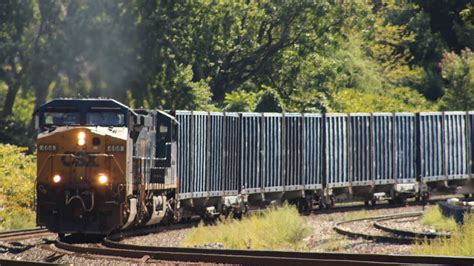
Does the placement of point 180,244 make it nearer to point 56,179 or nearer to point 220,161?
point 56,179

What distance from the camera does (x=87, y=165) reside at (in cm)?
1898

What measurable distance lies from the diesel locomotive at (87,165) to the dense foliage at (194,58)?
16.6 metres

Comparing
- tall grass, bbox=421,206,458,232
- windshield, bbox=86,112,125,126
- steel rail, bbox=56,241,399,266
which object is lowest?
tall grass, bbox=421,206,458,232

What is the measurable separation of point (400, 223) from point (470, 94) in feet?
86.1

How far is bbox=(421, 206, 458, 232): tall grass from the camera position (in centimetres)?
2372

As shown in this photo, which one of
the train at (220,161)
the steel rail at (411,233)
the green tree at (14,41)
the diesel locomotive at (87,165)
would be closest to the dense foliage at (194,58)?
the green tree at (14,41)

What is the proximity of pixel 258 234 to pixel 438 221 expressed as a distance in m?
5.93

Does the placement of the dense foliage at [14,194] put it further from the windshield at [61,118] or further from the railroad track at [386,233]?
the railroad track at [386,233]

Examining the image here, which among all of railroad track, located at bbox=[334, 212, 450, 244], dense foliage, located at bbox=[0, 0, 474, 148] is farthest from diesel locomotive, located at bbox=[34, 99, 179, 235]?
dense foliage, located at bbox=[0, 0, 474, 148]

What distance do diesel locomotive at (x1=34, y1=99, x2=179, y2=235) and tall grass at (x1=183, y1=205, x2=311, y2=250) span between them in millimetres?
1850

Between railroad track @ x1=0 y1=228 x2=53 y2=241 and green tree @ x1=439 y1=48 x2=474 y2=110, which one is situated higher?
green tree @ x1=439 y1=48 x2=474 y2=110

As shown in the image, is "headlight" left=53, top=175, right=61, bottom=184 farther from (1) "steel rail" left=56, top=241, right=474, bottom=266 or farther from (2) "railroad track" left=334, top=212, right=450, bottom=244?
(2) "railroad track" left=334, top=212, right=450, bottom=244

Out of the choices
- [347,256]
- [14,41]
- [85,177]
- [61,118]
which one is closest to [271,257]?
[347,256]

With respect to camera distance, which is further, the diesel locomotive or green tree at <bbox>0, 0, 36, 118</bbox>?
green tree at <bbox>0, 0, 36, 118</bbox>
